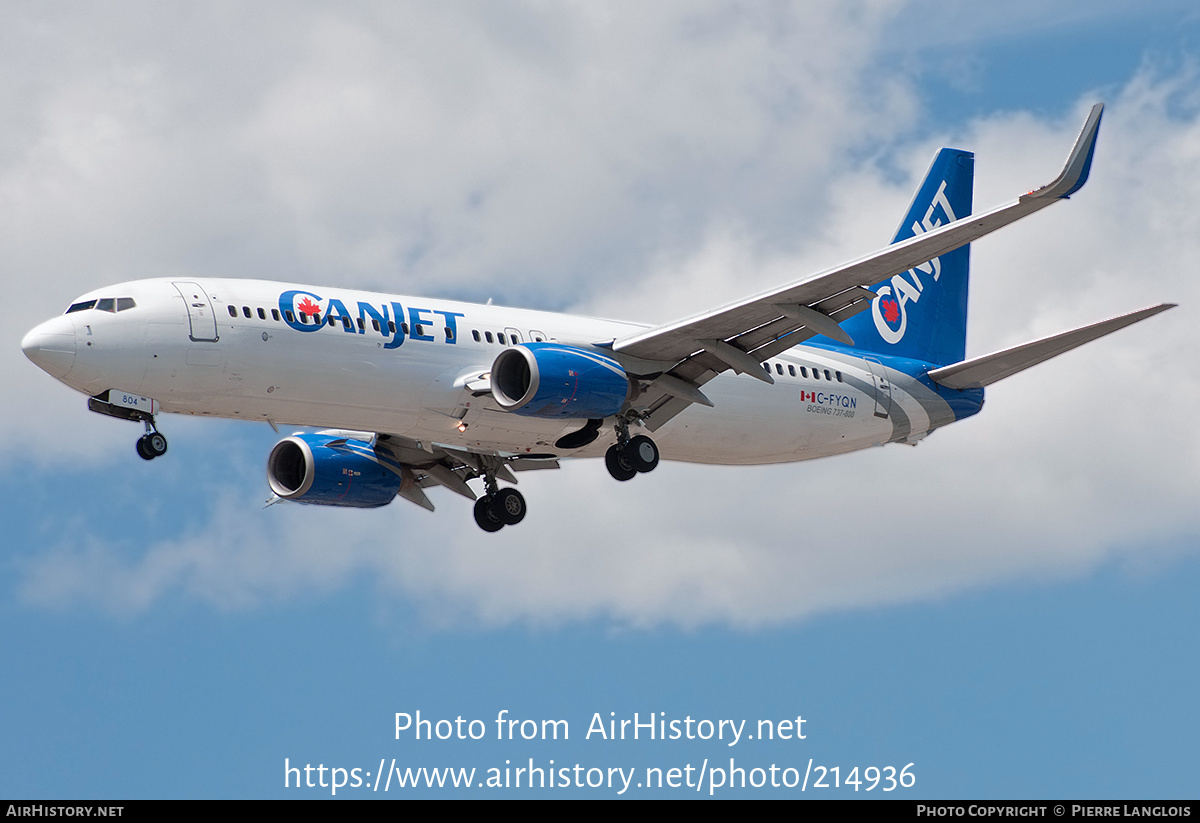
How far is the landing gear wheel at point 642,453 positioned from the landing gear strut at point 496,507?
212 inches

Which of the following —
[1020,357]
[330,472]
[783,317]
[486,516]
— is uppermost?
[1020,357]

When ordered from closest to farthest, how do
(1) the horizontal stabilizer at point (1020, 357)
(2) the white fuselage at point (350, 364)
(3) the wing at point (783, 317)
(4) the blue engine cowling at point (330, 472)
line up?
(3) the wing at point (783, 317), (2) the white fuselage at point (350, 364), (1) the horizontal stabilizer at point (1020, 357), (4) the blue engine cowling at point (330, 472)

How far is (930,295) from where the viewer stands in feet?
153

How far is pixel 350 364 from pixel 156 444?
171 inches

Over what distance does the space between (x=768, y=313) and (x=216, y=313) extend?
39.5 ft

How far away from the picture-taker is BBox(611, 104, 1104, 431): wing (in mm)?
31188

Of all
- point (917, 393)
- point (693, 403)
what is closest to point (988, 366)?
point (917, 393)

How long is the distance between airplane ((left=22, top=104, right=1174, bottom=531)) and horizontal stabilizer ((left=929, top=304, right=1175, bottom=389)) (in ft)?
0.22

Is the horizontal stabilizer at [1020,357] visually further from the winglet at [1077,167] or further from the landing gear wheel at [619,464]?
the landing gear wheel at [619,464]

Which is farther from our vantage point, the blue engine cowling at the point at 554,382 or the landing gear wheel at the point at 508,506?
the landing gear wheel at the point at 508,506

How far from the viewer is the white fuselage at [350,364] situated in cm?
3250

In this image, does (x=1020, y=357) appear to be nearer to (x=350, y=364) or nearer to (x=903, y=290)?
(x=903, y=290)

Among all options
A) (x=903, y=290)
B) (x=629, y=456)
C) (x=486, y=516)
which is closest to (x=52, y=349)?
(x=629, y=456)

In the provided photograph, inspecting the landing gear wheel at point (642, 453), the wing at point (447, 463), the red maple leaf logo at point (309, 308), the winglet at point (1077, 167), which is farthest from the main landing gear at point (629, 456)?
the winglet at point (1077, 167)
